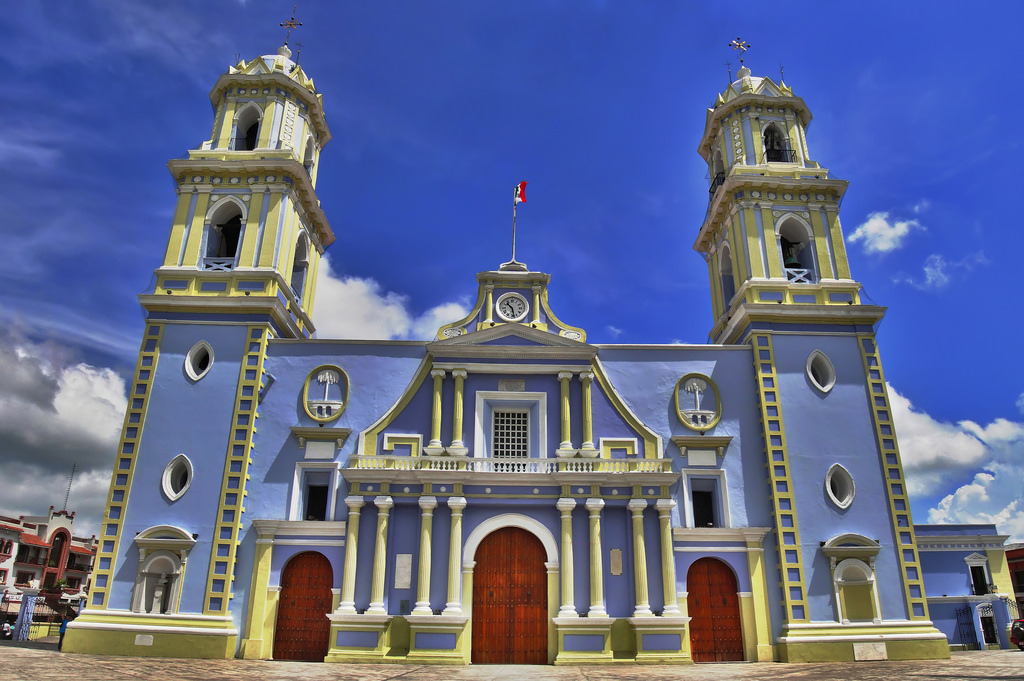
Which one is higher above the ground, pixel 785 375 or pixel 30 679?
pixel 785 375

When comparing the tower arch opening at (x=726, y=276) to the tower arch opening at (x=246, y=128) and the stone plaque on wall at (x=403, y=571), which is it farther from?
the tower arch opening at (x=246, y=128)

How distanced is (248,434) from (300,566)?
4.55 m

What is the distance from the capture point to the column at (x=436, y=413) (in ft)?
78.2

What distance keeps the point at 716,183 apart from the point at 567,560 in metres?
17.4

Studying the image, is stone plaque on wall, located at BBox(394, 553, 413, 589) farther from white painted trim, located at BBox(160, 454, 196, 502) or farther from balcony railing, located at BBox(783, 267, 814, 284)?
balcony railing, located at BBox(783, 267, 814, 284)

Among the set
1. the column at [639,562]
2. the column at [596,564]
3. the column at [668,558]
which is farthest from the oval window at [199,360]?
the column at [668,558]

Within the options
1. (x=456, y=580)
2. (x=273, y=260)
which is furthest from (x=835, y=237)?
(x=273, y=260)

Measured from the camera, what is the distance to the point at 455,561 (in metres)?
21.7

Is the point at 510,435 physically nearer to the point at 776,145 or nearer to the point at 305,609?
the point at 305,609

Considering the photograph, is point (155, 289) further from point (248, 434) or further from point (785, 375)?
point (785, 375)

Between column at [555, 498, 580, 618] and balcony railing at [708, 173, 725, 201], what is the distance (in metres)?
15.2

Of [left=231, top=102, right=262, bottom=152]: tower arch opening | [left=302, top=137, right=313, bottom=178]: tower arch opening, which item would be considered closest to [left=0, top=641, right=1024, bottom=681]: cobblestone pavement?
[left=231, top=102, right=262, bottom=152]: tower arch opening

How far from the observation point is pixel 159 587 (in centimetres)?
2209

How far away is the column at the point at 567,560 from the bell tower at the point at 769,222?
9518 millimetres
